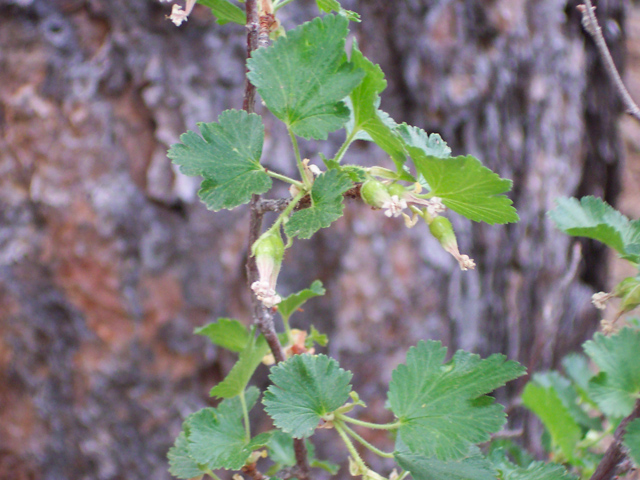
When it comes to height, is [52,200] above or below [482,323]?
above

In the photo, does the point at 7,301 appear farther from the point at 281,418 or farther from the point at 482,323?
the point at 482,323

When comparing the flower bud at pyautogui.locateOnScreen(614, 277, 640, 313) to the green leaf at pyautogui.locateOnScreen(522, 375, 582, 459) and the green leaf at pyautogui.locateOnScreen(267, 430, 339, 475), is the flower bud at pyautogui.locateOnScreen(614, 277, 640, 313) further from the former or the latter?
the green leaf at pyautogui.locateOnScreen(267, 430, 339, 475)

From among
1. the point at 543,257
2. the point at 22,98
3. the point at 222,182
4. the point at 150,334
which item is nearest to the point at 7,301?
the point at 150,334

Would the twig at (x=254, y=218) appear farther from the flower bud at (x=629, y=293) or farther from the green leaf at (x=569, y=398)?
the green leaf at (x=569, y=398)

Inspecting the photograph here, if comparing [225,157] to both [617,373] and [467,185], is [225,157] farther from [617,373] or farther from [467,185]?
[617,373]

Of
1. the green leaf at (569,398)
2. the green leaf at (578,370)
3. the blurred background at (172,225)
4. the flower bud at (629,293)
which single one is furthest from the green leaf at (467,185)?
the blurred background at (172,225)

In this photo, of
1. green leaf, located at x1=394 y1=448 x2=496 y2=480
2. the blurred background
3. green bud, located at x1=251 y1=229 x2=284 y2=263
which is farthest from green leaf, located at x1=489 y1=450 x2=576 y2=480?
the blurred background

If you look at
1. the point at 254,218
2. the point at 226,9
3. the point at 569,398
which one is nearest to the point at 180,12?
the point at 226,9
